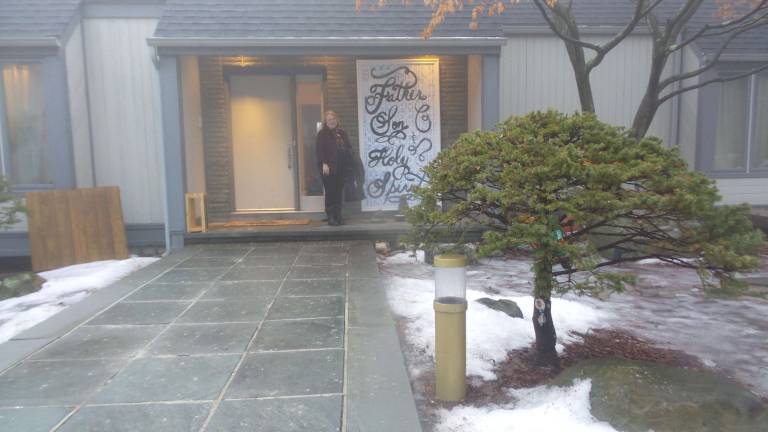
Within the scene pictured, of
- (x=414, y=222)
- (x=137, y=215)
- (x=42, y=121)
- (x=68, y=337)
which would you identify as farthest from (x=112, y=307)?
(x=42, y=121)

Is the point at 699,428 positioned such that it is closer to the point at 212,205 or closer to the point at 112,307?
the point at 112,307

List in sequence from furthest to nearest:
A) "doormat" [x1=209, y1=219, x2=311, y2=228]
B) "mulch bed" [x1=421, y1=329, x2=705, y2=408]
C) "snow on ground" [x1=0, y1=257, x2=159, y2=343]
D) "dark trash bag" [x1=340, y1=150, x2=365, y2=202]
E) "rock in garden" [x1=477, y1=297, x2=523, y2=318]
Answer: "dark trash bag" [x1=340, y1=150, x2=365, y2=202], "doormat" [x1=209, y1=219, x2=311, y2=228], "snow on ground" [x1=0, y1=257, x2=159, y2=343], "rock in garden" [x1=477, y1=297, x2=523, y2=318], "mulch bed" [x1=421, y1=329, x2=705, y2=408]

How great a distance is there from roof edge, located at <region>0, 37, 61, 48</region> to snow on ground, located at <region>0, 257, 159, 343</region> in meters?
3.40

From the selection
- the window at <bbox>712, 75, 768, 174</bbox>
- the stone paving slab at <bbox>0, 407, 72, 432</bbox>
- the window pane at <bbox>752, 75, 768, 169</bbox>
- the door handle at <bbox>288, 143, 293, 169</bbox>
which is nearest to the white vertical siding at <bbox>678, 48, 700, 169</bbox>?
the window at <bbox>712, 75, 768, 174</bbox>

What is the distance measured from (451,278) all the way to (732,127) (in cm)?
906

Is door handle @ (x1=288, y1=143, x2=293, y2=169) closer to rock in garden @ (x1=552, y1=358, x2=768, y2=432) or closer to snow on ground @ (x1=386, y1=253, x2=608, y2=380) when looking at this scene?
snow on ground @ (x1=386, y1=253, x2=608, y2=380)

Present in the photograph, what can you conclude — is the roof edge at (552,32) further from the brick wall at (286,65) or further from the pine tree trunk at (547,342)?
the pine tree trunk at (547,342)

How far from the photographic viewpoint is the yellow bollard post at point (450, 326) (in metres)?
3.69

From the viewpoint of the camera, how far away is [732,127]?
10.3m

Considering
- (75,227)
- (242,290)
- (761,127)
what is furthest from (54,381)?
(761,127)

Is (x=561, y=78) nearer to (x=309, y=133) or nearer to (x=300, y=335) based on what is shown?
(x=309, y=133)

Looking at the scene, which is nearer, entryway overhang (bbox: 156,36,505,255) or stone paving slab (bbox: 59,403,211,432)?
stone paving slab (bbox: 59,403,211,432)

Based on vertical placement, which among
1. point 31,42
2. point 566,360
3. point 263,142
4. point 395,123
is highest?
point 31,42

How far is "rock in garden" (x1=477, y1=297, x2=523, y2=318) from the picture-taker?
5.24 meters
